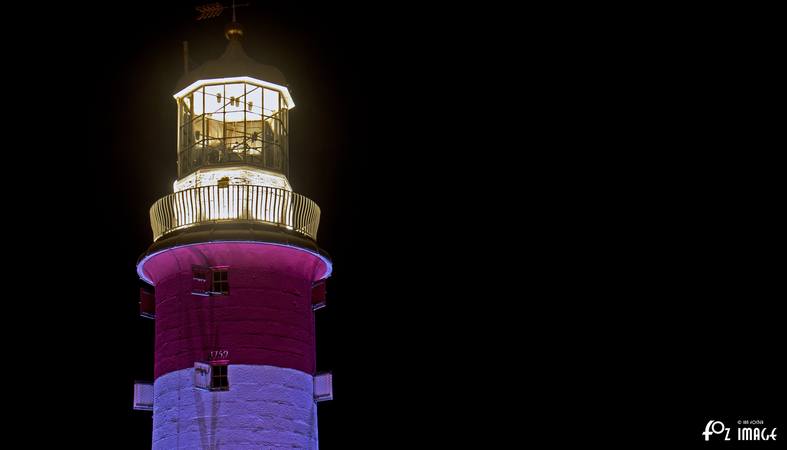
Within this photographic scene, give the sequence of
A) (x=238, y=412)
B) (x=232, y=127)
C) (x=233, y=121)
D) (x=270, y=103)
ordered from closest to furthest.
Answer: (x=238, y=412)
(x=232, y=127)
(x=233, y=121)
(x=270, y=103)

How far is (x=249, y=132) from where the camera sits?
36031mm

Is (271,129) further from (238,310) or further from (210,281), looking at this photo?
(238,310)

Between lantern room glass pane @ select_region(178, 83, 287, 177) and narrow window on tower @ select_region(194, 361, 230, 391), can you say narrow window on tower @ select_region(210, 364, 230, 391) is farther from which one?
lantern room glass pane @ select_region(178, 83, 287, 177)

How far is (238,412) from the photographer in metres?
32.9

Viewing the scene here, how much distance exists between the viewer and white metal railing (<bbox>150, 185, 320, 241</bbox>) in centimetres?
3444

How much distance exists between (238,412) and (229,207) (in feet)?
14.9

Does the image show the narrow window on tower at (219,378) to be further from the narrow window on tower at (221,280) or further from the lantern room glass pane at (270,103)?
the lantern room glass pane at (270,103)

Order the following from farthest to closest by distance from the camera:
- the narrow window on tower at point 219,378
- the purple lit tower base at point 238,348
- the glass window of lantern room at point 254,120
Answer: the glass window of lantern room at point 254,120 < the narrow window on tower at point 219,378 < the purple lit tower base at point 238,348

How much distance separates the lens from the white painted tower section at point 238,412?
32.8 meters

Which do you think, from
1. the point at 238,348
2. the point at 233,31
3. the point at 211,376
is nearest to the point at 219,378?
the point at 211,376

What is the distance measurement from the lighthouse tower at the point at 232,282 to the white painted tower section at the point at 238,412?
0.02 meters

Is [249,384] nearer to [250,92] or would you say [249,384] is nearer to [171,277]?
[171,277]

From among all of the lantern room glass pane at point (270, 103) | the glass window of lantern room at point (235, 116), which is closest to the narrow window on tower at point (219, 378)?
the glass window of lantern room at point (235, 116)

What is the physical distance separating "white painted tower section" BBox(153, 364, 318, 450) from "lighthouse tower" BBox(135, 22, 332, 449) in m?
0.02
